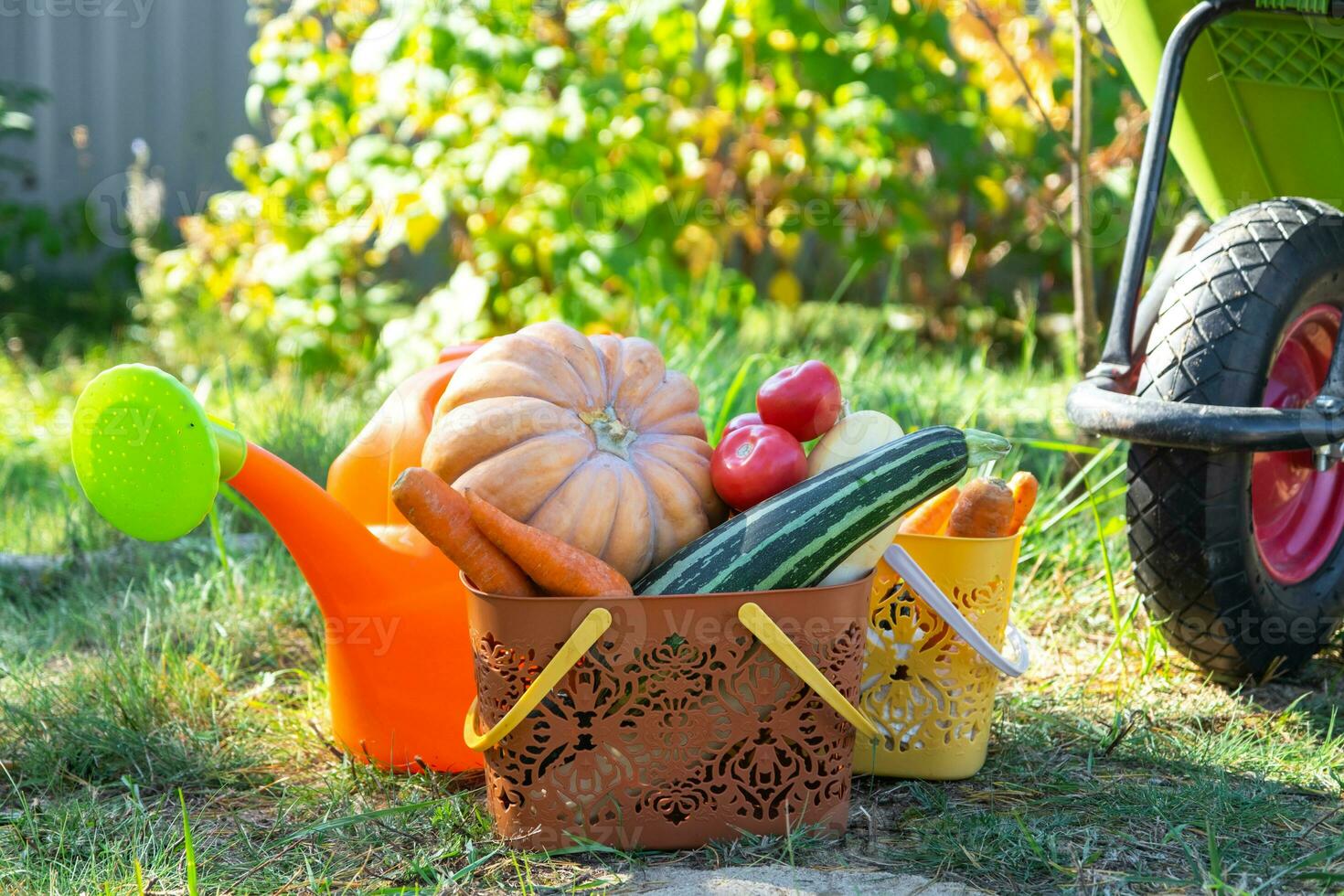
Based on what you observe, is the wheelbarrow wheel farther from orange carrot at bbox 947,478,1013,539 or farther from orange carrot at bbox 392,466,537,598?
orange carrot at bbox 392,466,537,598

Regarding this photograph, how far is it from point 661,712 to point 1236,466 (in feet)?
3.23

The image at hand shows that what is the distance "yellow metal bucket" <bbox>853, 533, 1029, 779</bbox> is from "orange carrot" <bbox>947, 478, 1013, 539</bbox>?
30 mm

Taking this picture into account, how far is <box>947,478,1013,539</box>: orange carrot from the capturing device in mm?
1636

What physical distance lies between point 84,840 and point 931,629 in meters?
1.12

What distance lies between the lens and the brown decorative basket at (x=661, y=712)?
138 centimetres

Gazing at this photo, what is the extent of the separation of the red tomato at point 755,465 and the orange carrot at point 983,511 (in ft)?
0.78

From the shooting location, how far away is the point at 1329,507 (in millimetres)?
2092

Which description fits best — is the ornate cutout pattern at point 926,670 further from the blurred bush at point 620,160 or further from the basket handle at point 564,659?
the blurred bush at point 620,160

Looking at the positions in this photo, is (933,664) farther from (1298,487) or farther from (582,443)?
(1298,487)

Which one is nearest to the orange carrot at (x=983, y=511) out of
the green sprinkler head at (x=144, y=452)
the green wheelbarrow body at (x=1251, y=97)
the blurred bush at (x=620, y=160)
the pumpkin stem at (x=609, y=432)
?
the pumpkin stem at (x=609, y=432)

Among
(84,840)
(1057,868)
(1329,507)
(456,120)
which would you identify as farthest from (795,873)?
(456,120)

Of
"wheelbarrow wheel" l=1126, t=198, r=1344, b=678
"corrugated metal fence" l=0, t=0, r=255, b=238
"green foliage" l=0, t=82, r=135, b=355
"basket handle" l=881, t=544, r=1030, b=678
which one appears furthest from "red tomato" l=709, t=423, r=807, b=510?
"corrugated metal fence" l=0, t=0, r=255, b=238

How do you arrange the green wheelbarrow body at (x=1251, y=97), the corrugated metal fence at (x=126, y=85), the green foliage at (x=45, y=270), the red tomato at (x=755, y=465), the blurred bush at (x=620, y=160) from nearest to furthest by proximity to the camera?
the red tomato at (x=755, y=465) < the green wheelbarrow body at (x=1251, y=97) < the blurred bush at (x=620, y=160) < the green foliage at (x=45, y=270) < the corrugated metal fence at (x=126, y=85)

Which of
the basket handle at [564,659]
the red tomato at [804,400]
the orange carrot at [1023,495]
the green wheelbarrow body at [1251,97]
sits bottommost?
the basket handle at [564,659]
